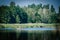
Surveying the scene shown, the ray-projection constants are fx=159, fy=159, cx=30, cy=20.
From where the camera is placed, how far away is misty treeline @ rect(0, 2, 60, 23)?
6133mm

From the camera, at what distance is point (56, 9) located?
6.12 meters

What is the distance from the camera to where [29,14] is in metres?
6.23

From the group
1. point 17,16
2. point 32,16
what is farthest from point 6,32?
point 32,16

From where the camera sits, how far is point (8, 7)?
243 inches

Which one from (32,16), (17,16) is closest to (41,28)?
(32,16)

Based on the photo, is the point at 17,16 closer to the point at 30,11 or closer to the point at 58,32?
the point at 30,11

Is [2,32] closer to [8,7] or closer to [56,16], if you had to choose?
[8,7]

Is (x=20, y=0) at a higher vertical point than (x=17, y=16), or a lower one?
higher

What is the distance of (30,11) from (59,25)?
1.23 m

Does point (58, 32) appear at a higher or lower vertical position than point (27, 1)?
lower

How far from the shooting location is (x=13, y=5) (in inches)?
243

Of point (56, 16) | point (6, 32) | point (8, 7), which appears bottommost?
point (6, 32)

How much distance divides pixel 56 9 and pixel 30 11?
100 cm

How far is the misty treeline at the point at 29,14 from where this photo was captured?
20.1 feet
